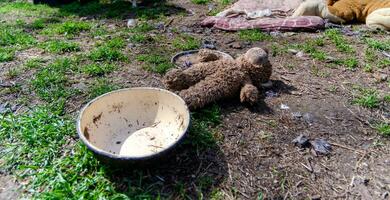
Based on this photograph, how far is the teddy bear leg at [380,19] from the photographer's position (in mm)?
4023

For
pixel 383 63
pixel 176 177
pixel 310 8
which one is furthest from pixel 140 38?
pixel 383 63

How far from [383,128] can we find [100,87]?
2253mm

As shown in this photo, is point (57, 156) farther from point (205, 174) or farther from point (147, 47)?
point (147, 47)

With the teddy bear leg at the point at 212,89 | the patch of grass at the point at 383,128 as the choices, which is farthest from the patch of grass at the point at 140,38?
the patch of grass at the point at 383,128

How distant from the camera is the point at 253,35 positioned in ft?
13.1

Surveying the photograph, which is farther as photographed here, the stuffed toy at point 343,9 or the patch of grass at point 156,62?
the stuffed toy at point 343,9

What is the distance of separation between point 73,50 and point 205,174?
7.96ft

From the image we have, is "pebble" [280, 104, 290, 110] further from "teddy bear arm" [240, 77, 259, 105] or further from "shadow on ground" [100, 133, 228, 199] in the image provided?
"shadow on ground" [100, 133, 228, 199]

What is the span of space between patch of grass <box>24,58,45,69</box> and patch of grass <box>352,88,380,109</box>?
2.97 meters

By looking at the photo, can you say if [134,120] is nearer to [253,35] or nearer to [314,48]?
[253,35]

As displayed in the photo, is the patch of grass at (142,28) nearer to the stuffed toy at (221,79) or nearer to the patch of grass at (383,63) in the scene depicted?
the stuffed toy at (221,79)

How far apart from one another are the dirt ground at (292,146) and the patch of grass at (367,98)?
0.18ft

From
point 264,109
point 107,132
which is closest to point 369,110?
point 264,109

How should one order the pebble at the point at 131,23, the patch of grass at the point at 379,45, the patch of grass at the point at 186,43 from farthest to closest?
the pebble at the point at 131,23
the patch of grass at the point at 186,43
the patch of grass at the point at 379,45
